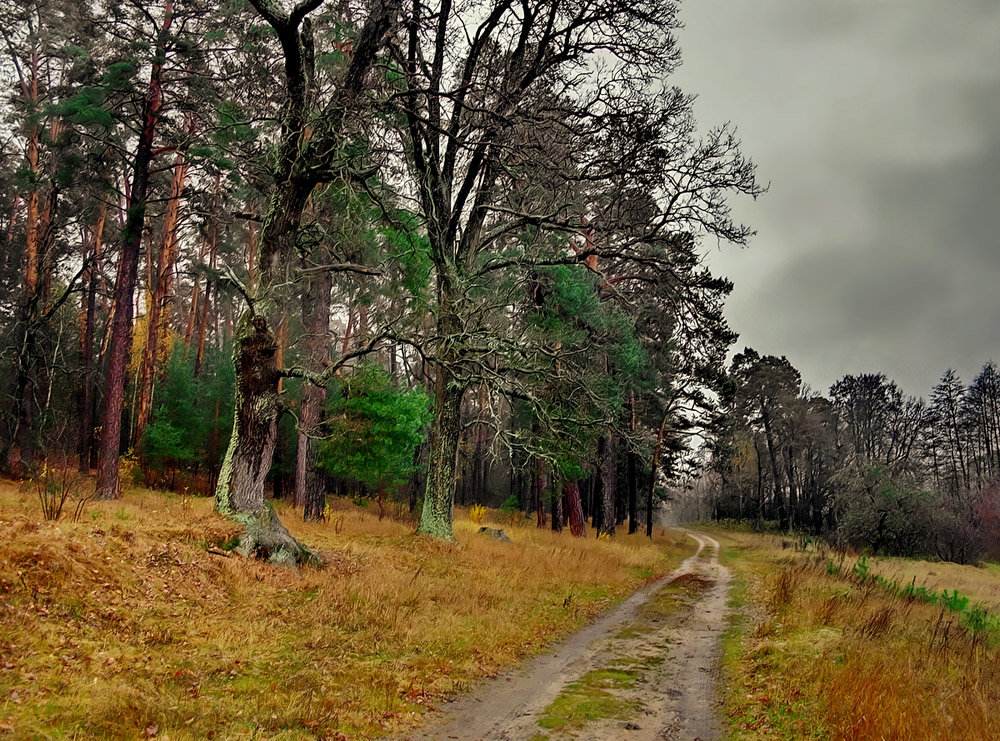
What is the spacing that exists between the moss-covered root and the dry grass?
300mm

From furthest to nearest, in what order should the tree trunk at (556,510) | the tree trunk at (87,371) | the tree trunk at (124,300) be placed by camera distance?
the tree trunk at (556,510) → the tree trunk at (87,371) → the tree trunk at (124,300)

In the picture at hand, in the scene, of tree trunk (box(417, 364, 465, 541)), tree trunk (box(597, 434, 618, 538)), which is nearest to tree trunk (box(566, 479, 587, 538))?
tree trunk (box(597, 434, 618, 538))

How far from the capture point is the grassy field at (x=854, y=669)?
4.74 m

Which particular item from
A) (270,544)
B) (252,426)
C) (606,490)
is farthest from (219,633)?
(606,490)

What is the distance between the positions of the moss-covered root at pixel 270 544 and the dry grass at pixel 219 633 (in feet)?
0.99

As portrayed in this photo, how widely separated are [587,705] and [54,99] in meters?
23.3

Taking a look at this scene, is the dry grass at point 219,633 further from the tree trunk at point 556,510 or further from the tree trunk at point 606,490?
the tree trunk at point 606,490

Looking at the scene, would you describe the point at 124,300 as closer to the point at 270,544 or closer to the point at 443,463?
the point at 443,463

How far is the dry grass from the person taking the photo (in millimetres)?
4641

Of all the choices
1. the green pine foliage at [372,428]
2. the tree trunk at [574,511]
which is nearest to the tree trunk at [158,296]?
the green pine foliage at [372,428]

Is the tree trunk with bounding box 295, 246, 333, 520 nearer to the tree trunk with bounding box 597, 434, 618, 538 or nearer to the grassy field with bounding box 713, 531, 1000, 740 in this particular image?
the grassy field with bounding box 713, 531, 1000, 740

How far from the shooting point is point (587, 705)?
577 centimetres

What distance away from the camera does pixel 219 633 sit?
6.39m

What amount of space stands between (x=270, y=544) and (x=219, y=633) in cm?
308
